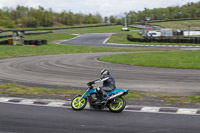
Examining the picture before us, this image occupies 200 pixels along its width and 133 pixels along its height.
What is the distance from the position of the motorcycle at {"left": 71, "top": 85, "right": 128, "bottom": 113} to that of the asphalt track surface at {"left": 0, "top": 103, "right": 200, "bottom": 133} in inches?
8.3

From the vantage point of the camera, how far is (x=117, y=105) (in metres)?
9.45

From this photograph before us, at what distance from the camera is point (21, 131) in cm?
763

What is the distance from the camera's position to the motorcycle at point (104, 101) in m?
9.36

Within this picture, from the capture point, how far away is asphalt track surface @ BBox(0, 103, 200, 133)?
762 cm

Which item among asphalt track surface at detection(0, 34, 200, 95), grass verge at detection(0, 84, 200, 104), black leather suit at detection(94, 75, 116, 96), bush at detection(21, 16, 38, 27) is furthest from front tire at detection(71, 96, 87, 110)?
bush at detection(21, 16, 38, 27)

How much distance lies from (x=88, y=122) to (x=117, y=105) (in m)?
1.47

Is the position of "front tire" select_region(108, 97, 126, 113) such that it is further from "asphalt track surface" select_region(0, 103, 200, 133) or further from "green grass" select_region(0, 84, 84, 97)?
"green grass" select_region(0, 84, 84, 97)

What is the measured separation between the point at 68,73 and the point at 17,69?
4.95 meters

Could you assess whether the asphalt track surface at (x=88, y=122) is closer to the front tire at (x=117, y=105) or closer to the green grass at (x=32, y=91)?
the front tire at (x=117, y=105)

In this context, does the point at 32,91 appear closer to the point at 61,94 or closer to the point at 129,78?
the point at 61,94

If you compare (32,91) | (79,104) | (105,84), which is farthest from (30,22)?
(105,84)

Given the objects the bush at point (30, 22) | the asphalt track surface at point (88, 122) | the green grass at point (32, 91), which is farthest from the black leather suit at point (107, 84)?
the bush at point (30, 22)

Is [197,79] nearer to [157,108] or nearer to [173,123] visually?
[157,108]

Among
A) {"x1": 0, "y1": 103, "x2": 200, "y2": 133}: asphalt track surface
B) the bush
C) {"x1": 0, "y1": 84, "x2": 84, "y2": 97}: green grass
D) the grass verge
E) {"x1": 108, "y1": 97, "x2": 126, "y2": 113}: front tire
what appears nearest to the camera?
{"x1": 0, "y1": 103, "x2": 200, "y2": 133}: asphalt track surface
